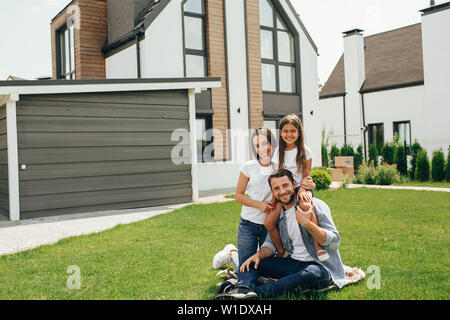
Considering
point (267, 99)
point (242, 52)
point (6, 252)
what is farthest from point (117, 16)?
point (6, 252)

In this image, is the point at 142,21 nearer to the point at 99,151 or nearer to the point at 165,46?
the point at 165,46

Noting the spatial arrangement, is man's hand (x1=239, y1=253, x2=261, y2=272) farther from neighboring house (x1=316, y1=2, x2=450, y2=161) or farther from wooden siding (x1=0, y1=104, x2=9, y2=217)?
neighboring house (x1=316, y1=2, x2=450, y2=161)

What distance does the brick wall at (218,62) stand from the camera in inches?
566

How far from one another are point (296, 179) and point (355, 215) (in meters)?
4.62

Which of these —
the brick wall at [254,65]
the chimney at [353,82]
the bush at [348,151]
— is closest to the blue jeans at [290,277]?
the brick wall at [254,65]

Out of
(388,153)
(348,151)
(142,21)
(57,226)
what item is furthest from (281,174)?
(348,151)

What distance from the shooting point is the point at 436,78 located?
63.1 feet

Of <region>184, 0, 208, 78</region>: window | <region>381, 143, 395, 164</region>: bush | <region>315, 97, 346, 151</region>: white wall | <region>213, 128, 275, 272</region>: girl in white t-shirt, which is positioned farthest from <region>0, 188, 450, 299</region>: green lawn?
<region>315, 97, 346, 151</region>: white wall

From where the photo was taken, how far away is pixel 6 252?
628 centimetres

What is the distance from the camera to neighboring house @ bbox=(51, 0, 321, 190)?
13.4m

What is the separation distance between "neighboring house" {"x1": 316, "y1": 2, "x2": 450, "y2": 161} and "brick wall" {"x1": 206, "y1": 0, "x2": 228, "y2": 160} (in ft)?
31.5

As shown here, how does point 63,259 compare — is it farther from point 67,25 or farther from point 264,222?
point 67,25

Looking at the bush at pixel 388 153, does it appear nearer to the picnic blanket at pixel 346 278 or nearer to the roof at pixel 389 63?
the roof at pixel 389 63

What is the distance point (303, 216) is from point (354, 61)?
20751 millimetres
